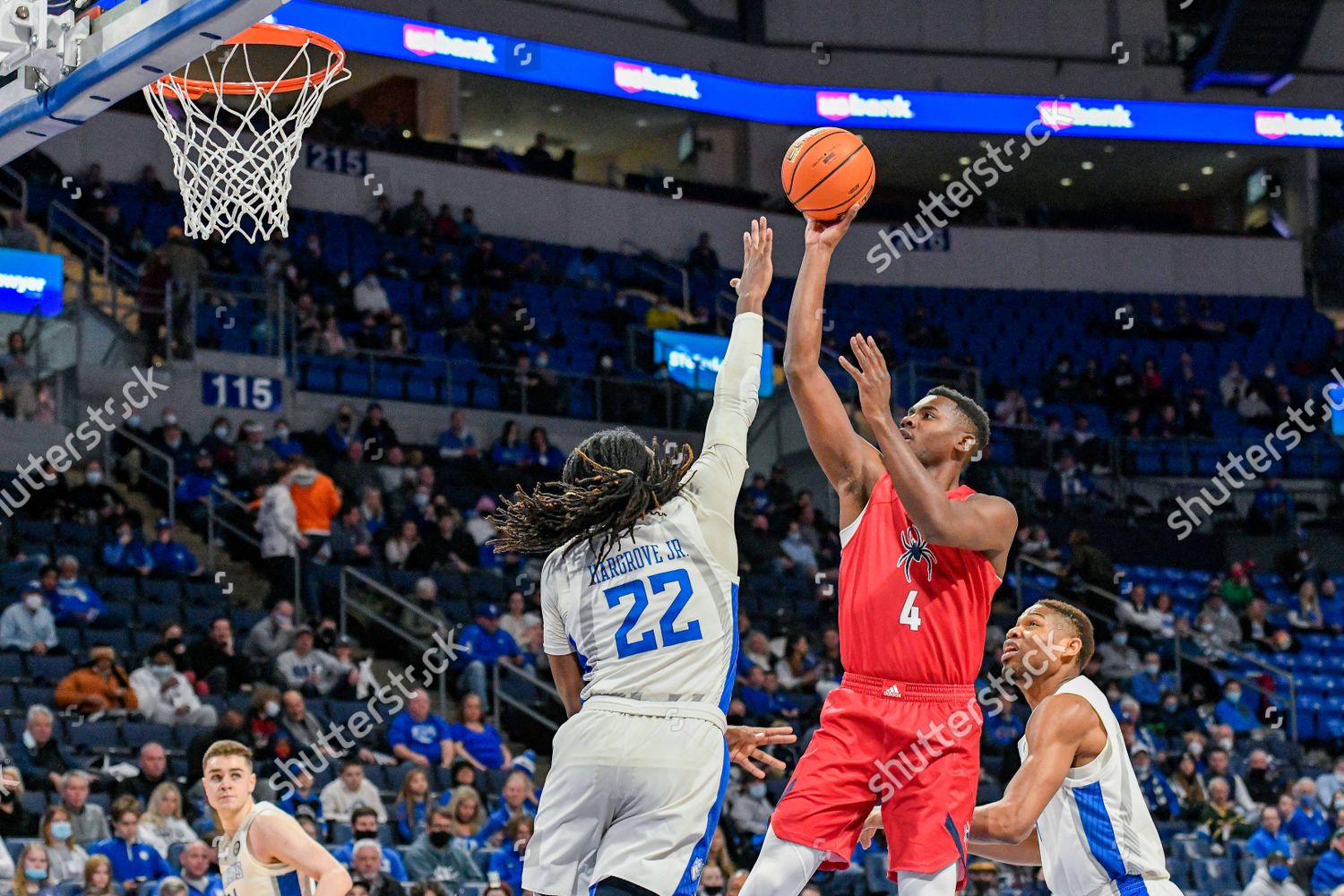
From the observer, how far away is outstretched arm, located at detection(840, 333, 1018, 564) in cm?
489

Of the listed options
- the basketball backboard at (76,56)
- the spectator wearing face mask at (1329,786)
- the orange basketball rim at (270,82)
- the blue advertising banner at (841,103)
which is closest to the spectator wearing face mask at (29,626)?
A: the orange basketball rim at (270,82)

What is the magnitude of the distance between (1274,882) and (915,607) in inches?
318

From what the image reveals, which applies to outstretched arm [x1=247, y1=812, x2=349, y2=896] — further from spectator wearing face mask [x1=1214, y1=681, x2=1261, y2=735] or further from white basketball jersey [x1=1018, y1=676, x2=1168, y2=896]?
spectator wearing face mask [x1=1214, y1=681, x2=1261, y2=735]

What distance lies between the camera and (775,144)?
2645 cm

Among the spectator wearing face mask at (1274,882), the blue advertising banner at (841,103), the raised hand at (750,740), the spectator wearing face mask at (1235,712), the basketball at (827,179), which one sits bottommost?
the spectator wearing face mask at (1274,882)

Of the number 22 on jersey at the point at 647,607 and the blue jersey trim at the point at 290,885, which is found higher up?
the number 22 on jersey at the point at 647,607

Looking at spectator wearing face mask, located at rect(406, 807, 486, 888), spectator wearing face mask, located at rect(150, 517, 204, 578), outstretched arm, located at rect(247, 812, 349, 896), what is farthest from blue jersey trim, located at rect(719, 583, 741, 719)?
spectator wearing face mask, located at rect(150, 517, 204, 578)

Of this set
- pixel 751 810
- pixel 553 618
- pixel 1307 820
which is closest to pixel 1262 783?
pixel 1307 820

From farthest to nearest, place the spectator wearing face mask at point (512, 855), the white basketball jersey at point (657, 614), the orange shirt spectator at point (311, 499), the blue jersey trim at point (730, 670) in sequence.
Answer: the orange shirt spectator at point (311, 499)
the spectator wearing face mask at point (512, 855)
the blue jersey trim at point (730, 670)
the white basketball jersey at point (657, 614)

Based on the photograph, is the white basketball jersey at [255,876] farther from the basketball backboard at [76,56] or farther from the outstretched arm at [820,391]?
the basketball backboard at [76,56]

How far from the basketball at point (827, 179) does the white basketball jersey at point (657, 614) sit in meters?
1.43

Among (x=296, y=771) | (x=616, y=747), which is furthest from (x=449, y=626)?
(x=616, y=747)

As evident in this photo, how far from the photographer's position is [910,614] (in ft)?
17.1

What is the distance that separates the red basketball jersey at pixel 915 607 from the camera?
5.21m
